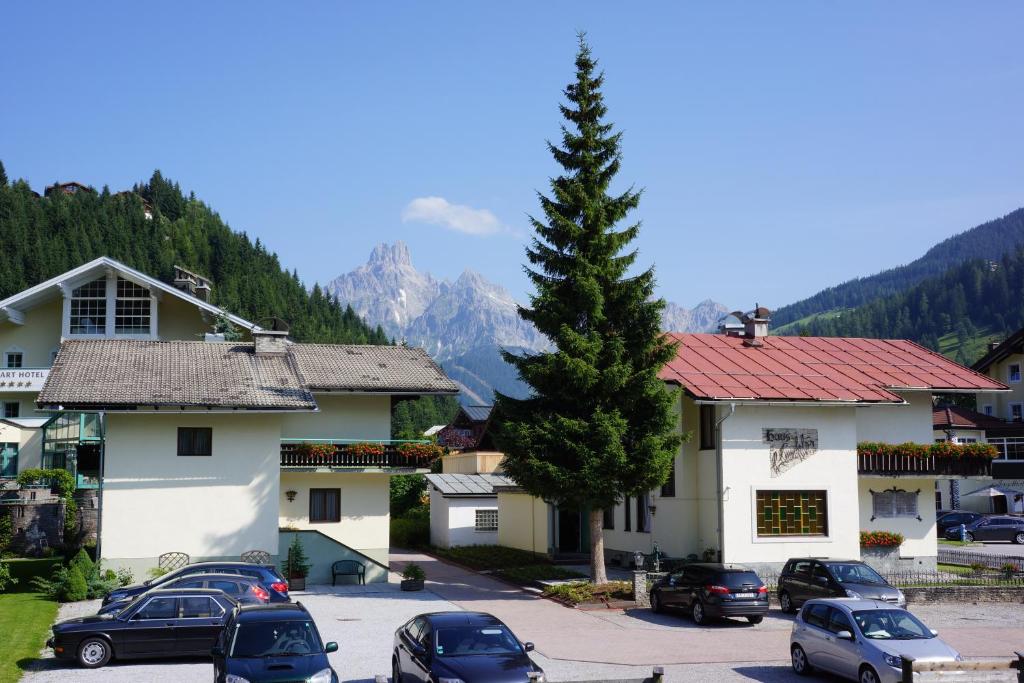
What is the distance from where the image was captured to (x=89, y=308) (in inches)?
1937

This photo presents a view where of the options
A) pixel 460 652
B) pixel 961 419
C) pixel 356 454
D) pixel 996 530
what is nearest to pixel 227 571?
pixel 356 454

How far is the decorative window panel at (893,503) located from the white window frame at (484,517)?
18451mm

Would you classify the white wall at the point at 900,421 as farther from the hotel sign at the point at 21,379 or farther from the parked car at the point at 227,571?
the hotel sign at the point at 21,379

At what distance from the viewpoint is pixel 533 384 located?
1160 inches

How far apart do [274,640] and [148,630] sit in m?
5.26

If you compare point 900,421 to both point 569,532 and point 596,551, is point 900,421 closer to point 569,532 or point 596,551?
point 596,551

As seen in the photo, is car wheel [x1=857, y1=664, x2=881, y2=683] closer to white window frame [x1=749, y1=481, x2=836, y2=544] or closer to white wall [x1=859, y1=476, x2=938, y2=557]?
white window frame [x1=749, y1=481, x2=836, y2=544]

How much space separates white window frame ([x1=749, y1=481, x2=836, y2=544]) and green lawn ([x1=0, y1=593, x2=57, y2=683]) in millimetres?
20320

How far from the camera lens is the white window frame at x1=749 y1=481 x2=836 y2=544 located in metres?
31.0

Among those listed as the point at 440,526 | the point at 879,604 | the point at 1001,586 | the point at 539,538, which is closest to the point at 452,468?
the point at 440,526

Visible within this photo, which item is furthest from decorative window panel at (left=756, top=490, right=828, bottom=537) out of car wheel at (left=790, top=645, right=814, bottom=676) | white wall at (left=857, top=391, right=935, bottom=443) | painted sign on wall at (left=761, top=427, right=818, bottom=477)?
car wheel at (left=790, top=645, right=814, bottom=676)

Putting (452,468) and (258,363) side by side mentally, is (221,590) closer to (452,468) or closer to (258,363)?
(258,363)

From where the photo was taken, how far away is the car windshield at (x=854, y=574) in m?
24.9

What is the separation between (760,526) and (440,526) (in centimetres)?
1977
